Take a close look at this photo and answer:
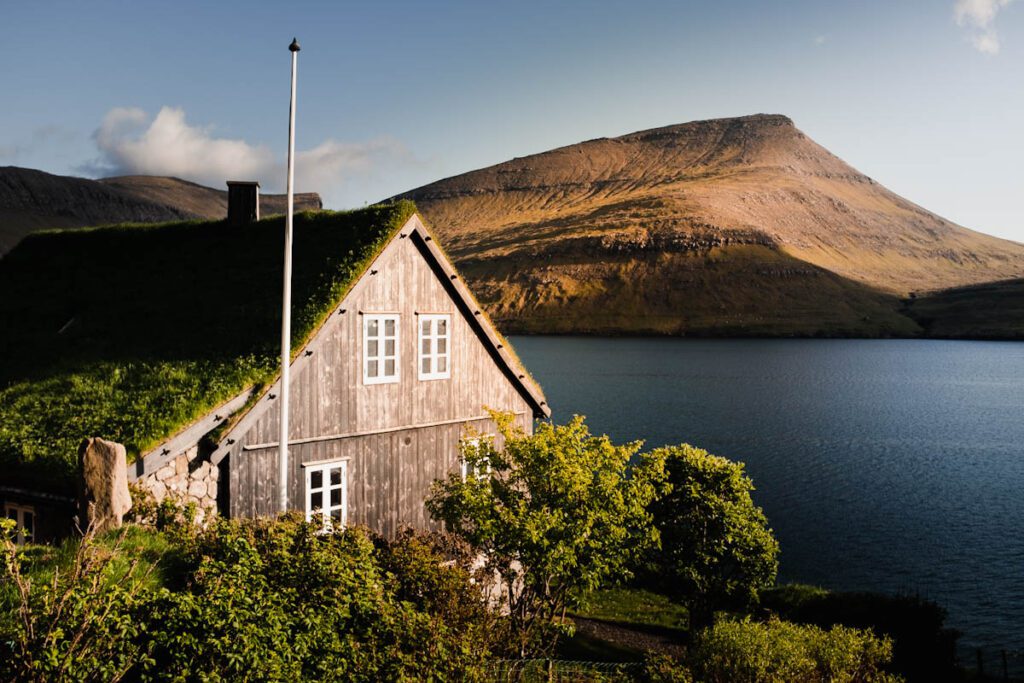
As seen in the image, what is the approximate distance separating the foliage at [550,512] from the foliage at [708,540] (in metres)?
9.34

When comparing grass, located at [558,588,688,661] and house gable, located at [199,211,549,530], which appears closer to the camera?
house gable, located at [199,211,549,530]

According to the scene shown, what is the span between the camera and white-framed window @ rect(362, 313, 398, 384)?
21500mm

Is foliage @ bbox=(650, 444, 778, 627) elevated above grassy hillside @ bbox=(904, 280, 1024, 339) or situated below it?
below

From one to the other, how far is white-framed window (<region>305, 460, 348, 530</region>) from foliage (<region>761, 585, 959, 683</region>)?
1663 cm

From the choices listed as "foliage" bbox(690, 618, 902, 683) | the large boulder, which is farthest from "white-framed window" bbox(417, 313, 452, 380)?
"foliage" bbox(690, 618, 902, 683)

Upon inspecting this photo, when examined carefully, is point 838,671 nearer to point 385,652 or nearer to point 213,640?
point 385,652

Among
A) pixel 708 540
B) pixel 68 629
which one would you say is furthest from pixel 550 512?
pixel 708 540

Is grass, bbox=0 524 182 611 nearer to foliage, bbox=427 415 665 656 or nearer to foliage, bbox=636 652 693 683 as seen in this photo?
foliage, bbox=427 415 665 656

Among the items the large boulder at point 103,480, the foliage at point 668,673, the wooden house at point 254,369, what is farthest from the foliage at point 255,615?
the foliage at point 668,673

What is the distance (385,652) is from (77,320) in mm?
17079

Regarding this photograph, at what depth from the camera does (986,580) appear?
36938 mm

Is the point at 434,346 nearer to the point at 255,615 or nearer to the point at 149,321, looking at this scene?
the point at 149,321

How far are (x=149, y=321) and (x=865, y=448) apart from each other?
58.3 metres

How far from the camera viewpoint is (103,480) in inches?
619
